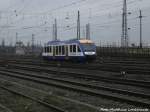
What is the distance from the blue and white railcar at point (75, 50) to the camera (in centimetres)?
3959

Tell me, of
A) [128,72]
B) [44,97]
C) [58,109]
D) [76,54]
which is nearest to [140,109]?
[58,109]

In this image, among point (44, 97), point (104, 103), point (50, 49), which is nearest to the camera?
point (104, 103)

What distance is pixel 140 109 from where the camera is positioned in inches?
424

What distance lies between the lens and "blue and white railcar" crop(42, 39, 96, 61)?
3959cm

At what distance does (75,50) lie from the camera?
40094mm

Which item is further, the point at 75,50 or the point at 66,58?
the point at 66,58

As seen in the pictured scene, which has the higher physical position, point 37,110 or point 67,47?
point 67,47

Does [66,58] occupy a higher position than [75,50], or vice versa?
[75,50]

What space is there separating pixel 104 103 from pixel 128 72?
12691 millimetres

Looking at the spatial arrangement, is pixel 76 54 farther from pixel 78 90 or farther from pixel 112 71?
pixel 78 90

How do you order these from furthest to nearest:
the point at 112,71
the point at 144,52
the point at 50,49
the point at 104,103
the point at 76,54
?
the point at 144,52
the point at 50,49
the point at 76,54
the point at 112,71
the point at 104,103

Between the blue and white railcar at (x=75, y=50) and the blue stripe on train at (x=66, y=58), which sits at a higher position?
the blue and white railcar at (x=75, y=50)

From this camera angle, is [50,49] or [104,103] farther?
[50,49]

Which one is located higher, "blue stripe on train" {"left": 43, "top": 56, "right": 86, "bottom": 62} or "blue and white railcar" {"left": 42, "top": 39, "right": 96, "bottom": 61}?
"blue and white railcar" {"left": 42, "top": 39, "right": 96, "bottom": 61}
